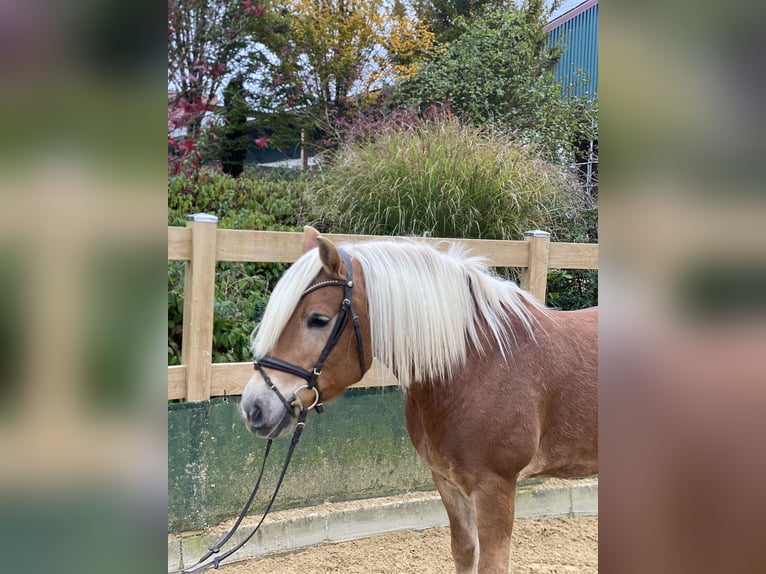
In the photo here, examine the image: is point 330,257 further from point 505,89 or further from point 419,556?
point 505,89

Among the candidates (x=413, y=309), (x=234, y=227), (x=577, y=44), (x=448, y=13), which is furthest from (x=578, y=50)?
(x=413, y=309)

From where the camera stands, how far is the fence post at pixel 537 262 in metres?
3.24

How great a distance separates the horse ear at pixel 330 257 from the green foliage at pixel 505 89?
14.2 ft

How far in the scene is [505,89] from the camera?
243 inches

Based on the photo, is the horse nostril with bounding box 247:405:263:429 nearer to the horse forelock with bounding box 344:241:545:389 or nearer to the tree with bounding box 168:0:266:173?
the horse forelock with bounding box 344:241:545:389

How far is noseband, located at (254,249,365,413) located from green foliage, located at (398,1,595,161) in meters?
4.32

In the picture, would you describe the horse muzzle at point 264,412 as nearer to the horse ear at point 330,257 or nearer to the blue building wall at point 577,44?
the horse ear at point 330,257

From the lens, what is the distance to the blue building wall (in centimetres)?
671

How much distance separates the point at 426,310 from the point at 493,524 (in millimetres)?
679

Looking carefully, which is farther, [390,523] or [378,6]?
[378,6]
